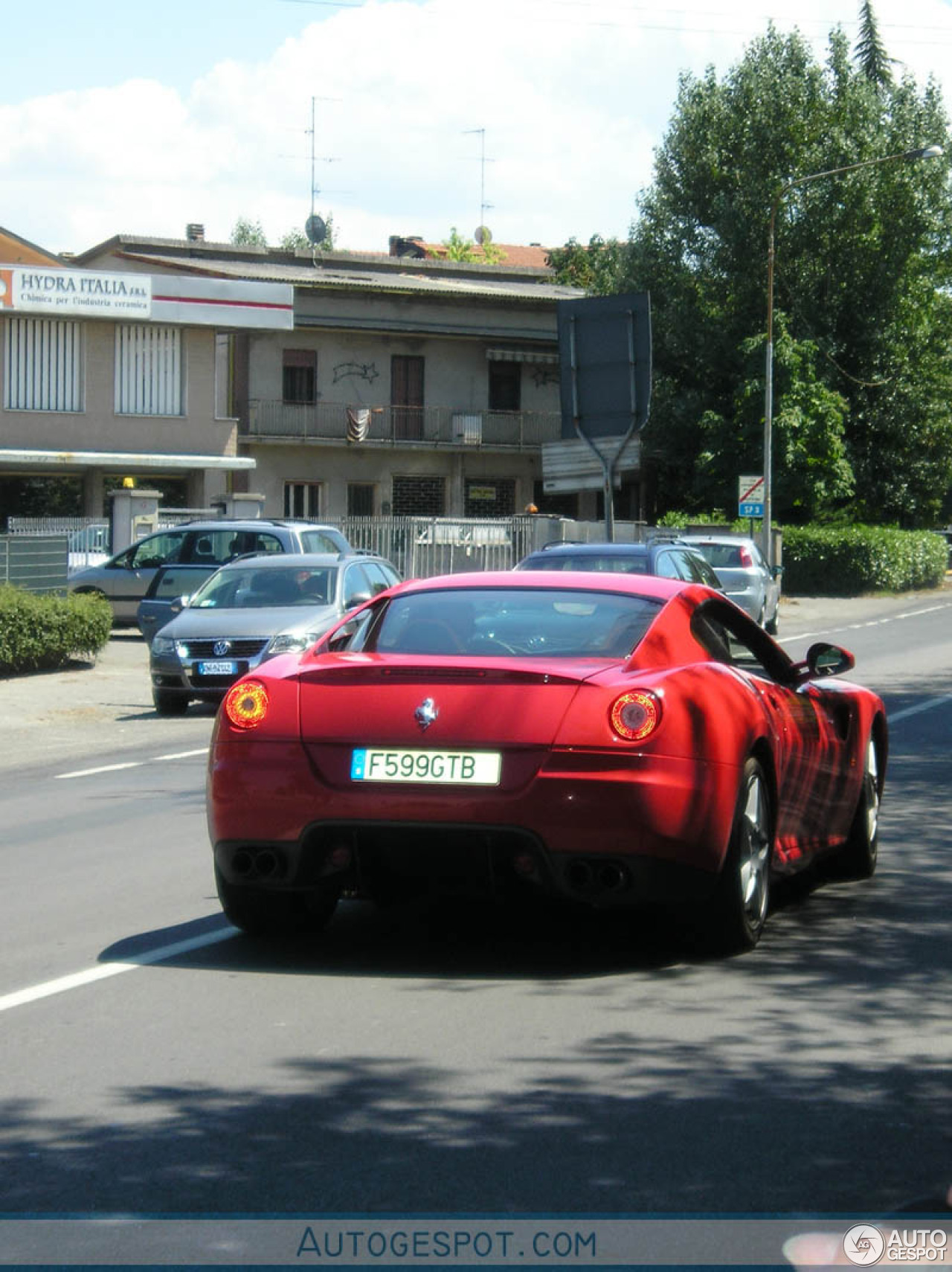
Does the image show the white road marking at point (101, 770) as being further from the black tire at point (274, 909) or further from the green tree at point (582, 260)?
the green tree at point (582, 260)

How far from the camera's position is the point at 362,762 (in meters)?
6.65

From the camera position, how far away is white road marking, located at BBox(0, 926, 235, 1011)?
6.41 meters

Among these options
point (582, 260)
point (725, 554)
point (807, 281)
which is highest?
point (582, 260)

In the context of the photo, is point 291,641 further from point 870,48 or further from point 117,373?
point 870,48

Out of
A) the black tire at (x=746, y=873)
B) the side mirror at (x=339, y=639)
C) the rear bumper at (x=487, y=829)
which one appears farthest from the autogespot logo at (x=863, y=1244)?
the side mirror at (x=339, y=639)

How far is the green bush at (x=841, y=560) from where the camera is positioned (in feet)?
156

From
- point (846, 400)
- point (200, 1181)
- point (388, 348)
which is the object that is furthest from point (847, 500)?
point (200, 1181)

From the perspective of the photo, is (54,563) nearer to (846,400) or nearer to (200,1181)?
(200,1181)

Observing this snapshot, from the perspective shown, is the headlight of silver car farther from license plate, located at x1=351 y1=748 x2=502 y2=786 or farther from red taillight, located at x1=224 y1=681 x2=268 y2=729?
license plate, located at x1=351 y1=748 x2=502 y2=786

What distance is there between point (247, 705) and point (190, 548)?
67.7 ft

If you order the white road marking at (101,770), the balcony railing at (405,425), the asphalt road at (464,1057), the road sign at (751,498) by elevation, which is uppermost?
the balcony railing at (405,425)

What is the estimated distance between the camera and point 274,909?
7219 millimetres

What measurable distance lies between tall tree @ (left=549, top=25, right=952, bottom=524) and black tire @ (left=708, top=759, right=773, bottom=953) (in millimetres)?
43869

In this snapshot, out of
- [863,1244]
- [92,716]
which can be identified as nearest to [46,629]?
[92,716]
